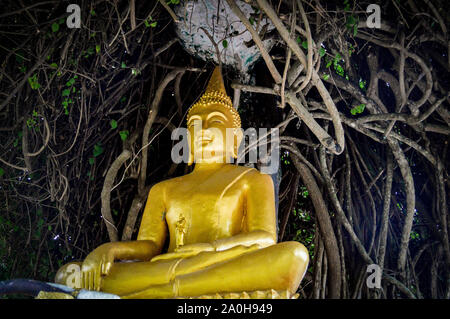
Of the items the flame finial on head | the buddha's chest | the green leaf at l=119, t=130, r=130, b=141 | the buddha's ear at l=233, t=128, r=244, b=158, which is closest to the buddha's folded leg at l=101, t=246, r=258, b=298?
the buddha's chest

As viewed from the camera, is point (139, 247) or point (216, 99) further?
point (216, 99)

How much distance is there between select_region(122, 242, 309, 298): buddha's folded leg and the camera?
70.7 inches

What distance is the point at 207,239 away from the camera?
2.31m

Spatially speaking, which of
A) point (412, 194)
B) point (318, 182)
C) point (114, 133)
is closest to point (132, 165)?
point (114, 133)

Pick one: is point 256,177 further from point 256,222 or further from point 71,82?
point 71,82

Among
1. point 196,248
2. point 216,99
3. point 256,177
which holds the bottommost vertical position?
point 196,248

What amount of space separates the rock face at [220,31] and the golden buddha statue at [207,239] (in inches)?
12.0

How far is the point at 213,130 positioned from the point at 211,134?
0.03 m

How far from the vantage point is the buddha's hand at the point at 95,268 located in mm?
1978

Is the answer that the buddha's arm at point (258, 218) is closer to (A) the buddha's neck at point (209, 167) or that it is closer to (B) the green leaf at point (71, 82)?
(A) the buddha's neck at point (209, 167)

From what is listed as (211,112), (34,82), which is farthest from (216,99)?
(34,82)
